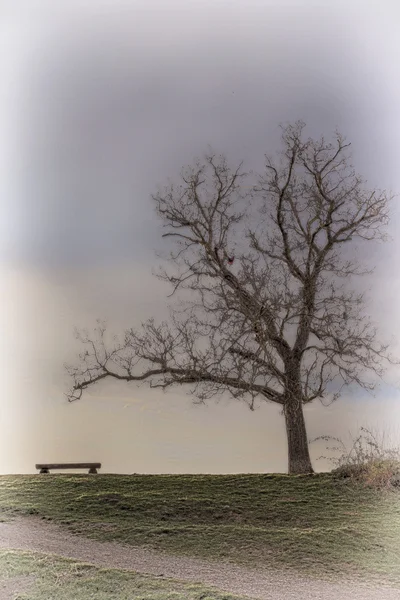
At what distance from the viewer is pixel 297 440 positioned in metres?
5.78

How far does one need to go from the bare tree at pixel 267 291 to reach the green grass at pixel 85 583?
129 centimetres

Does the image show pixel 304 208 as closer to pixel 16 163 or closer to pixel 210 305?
pixel 210 305

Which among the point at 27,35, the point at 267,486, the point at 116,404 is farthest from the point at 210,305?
the point at 27,35

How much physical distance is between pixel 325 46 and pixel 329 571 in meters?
3.61

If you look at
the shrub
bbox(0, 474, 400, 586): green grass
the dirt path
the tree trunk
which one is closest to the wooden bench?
bbox(0, 474, 400, 586): green grass

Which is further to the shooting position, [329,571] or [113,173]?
[113,173]

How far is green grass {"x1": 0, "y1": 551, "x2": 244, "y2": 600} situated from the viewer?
4730 millimetres

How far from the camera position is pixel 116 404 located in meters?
5.63

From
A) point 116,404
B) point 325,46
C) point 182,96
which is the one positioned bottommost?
point 116,404

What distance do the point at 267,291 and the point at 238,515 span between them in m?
1.65

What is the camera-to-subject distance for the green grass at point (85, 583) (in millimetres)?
4730

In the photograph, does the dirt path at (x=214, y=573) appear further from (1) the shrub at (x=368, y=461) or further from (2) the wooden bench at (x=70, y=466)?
(1) the shrub at (x=368, y=461)

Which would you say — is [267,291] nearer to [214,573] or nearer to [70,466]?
[70,466]

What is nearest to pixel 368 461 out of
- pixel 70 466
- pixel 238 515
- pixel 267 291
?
pixel 238 515
